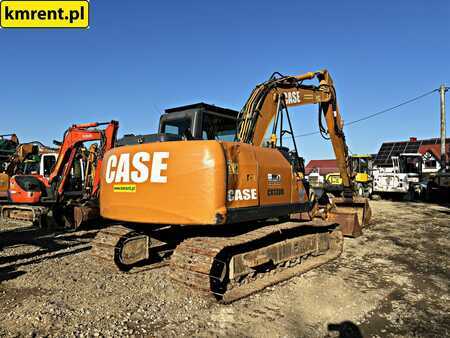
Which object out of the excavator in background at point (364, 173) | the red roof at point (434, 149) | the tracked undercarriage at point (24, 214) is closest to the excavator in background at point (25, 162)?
the tracked undercarriage at point (24, 214)

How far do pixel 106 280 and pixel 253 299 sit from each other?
7.60 feet

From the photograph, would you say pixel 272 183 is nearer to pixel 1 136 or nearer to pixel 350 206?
pixel 350 206

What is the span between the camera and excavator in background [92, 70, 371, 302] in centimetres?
465

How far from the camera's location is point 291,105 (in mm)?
7992

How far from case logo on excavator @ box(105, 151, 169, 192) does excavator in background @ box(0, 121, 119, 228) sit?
4.89 meters

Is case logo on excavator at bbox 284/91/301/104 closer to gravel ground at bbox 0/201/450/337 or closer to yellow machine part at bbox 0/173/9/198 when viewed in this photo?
gravel ground at bbox 0/201/450/337

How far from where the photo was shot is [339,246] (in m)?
7.47

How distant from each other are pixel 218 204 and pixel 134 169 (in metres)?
1.45

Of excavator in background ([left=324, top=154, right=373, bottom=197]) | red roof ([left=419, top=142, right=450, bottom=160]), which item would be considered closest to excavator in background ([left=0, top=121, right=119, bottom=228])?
excavator in background ([left=324, top=154, right=373, bottom=197])

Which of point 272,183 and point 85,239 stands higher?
point 272,183

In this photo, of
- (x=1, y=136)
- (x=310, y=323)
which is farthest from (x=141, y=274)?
(x=1, y=136)

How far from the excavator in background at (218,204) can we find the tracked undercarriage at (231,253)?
0.02 metres

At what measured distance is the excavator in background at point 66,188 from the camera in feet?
33.6

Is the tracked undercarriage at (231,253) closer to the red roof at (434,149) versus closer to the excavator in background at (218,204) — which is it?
the excavator in background at (218,204)
